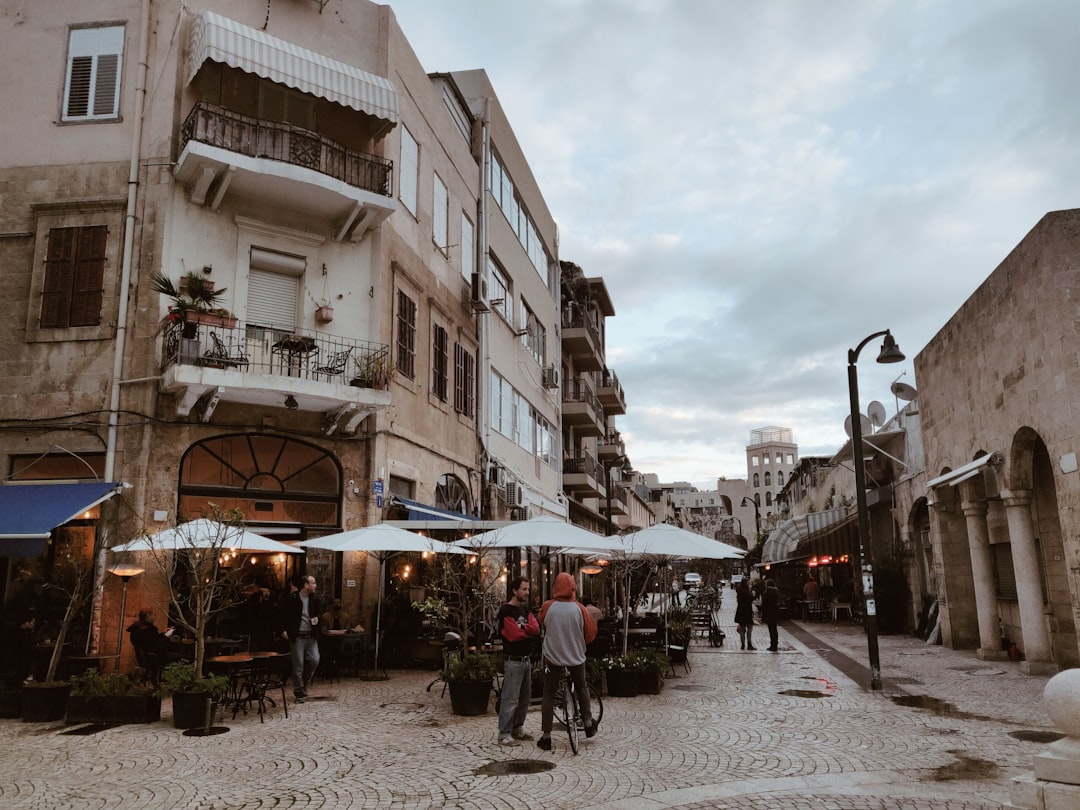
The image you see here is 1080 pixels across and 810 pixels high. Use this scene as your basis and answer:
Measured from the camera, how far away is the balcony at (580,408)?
114ft

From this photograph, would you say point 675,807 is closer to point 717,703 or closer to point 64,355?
point 717,703

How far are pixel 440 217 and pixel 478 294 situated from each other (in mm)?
2257

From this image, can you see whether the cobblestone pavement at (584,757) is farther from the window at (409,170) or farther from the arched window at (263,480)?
the window at (409,170)

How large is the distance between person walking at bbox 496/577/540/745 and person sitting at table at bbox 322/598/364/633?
6.21 meters

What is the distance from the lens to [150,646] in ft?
38.7

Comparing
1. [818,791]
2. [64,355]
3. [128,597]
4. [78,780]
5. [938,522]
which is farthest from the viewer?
[938,522]

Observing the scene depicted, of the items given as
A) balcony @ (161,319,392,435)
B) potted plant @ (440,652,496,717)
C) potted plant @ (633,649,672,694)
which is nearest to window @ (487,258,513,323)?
balcony @ (161,319,392,435)

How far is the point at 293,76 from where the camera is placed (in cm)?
1528

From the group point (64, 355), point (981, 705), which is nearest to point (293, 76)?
point (64, 355)

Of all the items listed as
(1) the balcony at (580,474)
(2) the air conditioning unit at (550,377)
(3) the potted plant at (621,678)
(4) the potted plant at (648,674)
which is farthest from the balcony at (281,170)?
(1) the balcony at (580,474)

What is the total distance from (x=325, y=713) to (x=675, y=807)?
6068 mm

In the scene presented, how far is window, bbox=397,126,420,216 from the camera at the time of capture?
62.0 ft

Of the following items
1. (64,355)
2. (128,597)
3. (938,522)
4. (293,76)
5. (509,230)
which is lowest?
(128,597)

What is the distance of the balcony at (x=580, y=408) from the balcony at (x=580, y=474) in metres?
1.27
